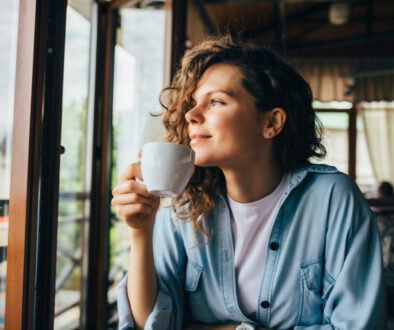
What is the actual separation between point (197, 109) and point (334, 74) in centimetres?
631

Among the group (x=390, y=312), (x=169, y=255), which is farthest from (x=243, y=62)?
(x=390, y=312)

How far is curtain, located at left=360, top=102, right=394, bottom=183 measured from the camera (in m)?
7.18

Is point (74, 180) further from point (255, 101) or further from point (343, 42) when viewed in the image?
point (343, 42)

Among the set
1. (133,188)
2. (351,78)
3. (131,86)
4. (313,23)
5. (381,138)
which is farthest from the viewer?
(381,138)

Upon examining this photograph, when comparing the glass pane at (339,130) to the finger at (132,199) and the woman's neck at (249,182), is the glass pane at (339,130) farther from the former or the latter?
the finger at (132,199)

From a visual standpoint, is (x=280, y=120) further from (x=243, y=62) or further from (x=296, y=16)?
(x=296, y=16)

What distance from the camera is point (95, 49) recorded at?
8.89 feet

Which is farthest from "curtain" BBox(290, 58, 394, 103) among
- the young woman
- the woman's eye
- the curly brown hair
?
the woman's eye

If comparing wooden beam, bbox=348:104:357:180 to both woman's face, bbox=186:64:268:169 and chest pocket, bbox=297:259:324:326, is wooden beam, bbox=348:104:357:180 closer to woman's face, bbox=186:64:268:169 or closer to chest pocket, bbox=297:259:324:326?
woman's face, bbox=186:64:268:169

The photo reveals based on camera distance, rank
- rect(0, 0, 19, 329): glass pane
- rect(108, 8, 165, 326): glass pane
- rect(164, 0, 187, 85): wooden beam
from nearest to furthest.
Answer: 1. rect(0, 0, 19, 329): glass pane
2. rect(164, 0, 187, 85): wooden beam
3. rect(108, 8, 165, 326): glass pane

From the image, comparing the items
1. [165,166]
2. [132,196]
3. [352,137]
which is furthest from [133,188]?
[352,137]

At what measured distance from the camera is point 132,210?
1.07 m

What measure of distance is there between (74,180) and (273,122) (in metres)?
1.54

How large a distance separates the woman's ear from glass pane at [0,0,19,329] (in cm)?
79
